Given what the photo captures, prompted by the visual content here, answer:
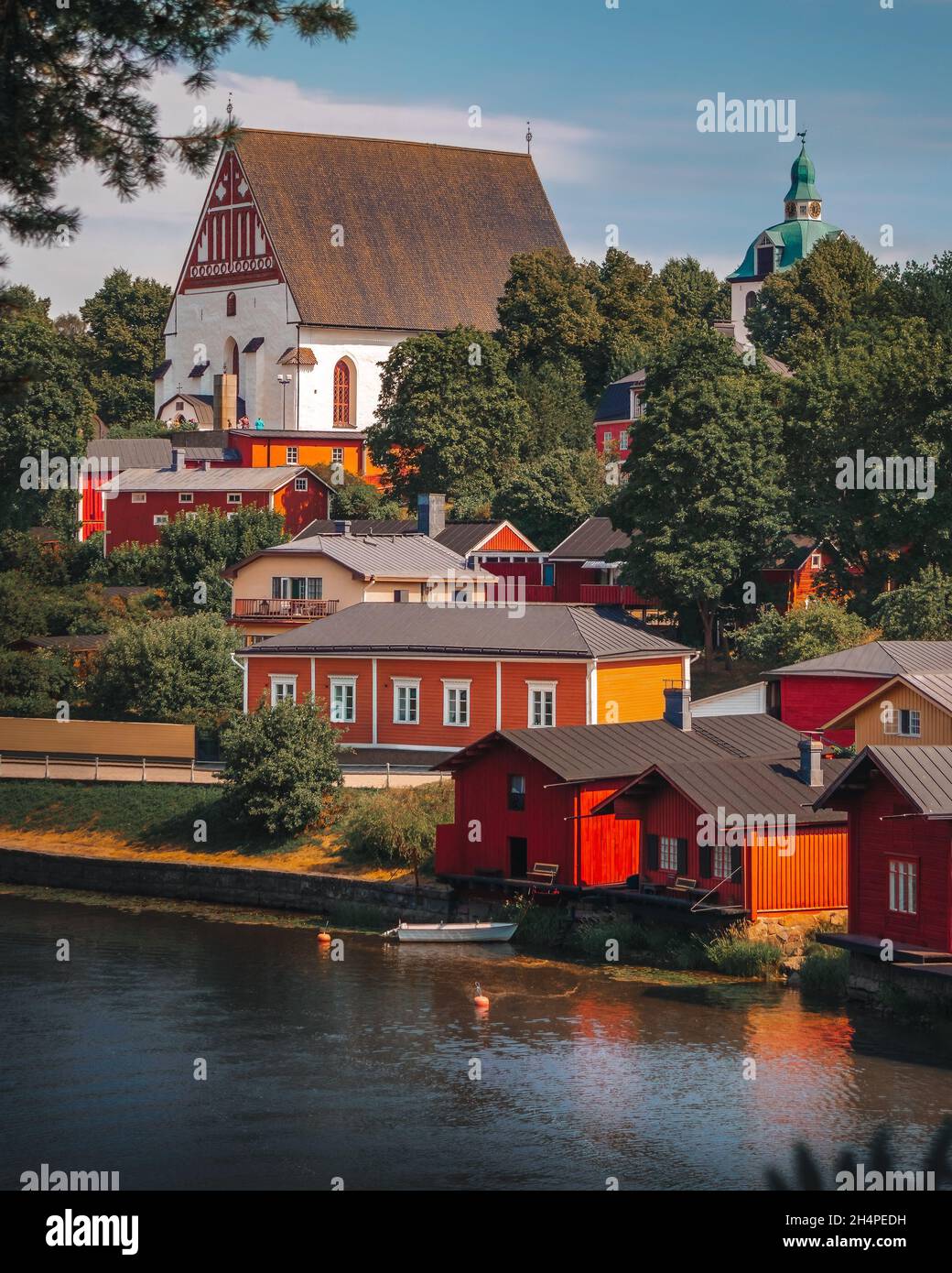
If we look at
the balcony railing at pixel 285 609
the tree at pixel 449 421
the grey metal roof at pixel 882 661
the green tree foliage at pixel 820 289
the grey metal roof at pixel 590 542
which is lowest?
the grey metal roof at pixel 882 661

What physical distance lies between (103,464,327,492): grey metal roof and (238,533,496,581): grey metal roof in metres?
18.6

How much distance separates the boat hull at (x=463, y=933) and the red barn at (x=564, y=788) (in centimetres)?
183

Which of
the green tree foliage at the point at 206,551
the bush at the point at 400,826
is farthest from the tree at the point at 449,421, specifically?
the bush at the point at 400,826

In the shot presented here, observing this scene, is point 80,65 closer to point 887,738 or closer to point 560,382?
point 887,738

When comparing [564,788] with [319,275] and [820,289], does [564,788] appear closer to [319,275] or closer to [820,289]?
[820,289]

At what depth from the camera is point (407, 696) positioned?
59.2 m

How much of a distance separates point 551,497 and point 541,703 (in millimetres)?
29654

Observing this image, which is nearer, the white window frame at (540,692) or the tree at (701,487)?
the white window frame at (540,692)

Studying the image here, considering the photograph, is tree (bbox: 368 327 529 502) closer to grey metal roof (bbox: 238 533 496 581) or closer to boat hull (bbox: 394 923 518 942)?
grey metal roof (bbox: 238 533 496 581)

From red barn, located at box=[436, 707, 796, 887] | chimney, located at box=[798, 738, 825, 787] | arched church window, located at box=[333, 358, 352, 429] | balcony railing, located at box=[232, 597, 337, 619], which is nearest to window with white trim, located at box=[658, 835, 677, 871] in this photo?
red barn, located at box=[436, 707, 796, 887]

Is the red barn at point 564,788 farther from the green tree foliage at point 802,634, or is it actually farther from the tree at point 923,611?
the tree at point 923,611

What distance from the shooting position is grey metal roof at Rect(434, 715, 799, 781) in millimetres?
46500

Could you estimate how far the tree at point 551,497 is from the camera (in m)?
86.3
